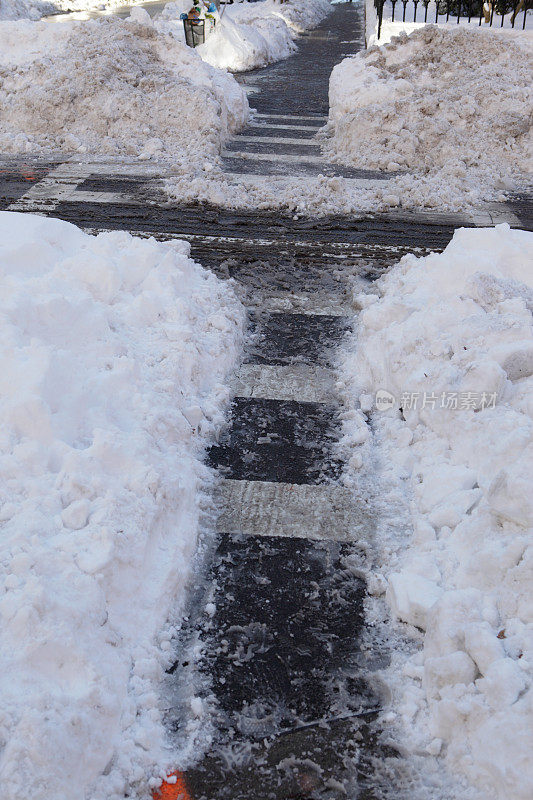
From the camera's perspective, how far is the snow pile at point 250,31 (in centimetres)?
1259

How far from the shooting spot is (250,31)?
14008 millimetres

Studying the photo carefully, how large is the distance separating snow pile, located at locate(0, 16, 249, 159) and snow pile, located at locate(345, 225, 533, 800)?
4.34m

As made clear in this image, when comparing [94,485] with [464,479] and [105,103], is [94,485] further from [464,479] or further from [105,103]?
[105,103]

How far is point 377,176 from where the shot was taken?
7.39m

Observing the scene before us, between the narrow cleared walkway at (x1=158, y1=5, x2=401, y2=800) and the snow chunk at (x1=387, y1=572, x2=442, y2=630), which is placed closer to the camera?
the narrow cleared walkway at (x1=158, y1=5, x2=401, y2=800)

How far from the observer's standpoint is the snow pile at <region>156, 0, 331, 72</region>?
12.6 m

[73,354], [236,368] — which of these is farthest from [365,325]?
[73,354]

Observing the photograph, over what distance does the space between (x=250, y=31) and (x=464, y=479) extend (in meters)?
13.5

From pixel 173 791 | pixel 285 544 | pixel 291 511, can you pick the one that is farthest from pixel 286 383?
pixel 173 791

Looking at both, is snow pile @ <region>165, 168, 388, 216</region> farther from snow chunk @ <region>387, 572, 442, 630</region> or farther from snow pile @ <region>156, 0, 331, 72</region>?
snow chunk @ <region>387, 572, 442, 630</region>

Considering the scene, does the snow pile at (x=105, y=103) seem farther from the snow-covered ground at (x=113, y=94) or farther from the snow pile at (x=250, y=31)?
the snow pile at (x=250, y=31)

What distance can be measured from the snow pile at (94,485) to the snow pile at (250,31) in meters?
7.28

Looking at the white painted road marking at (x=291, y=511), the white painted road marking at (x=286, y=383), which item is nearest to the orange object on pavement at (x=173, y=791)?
the white painted road marking at (x=291, y=511)

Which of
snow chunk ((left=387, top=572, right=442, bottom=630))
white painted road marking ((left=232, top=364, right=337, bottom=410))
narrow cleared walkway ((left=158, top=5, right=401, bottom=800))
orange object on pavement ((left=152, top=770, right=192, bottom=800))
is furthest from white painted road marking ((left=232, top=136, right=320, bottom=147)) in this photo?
orange object on pavement ((left=152, top=770, right=192, bottom=800))
